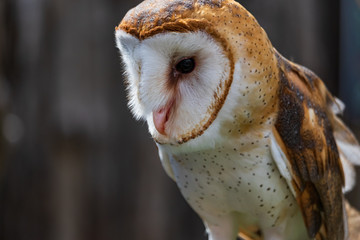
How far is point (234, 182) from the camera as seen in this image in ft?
3.20

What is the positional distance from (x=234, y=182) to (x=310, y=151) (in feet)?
0.51

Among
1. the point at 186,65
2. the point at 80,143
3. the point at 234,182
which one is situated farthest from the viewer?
the point at 80,143

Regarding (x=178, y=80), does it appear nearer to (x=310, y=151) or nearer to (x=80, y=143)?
(x=310, y=151)

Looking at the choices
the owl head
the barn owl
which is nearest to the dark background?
the barn owl

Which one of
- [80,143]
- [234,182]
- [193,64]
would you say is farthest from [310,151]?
[80,143]

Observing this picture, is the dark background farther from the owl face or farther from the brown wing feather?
the owl face

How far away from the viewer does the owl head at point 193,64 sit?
0.78 meters

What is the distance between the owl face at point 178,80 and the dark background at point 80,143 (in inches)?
58.3

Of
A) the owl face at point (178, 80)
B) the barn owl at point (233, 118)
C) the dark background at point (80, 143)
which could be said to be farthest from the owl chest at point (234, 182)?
the dark background at point (80, 143)

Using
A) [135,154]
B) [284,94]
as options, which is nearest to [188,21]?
[284,94]

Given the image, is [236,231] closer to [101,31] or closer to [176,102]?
[176,102]

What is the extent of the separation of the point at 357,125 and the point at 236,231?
1.29 metres

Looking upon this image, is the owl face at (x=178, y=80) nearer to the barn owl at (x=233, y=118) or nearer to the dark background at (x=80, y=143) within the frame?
the barn owl at (x=233, y=118)

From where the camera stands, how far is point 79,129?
2.36 metres
